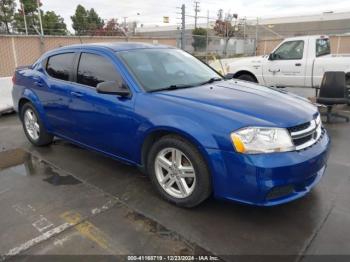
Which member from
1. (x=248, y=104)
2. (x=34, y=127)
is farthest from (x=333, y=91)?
(x=34, y=127)

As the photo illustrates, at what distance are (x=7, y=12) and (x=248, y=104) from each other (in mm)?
31159

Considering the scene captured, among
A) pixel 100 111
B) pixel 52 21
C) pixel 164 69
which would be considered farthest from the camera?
pixel 52 21

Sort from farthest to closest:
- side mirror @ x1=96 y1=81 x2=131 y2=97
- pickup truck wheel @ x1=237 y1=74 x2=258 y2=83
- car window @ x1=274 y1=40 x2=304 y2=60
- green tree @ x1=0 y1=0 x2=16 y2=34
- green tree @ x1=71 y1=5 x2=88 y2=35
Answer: green tree @ x1=71 y1=5 x2=88 y2=35
green tree @ x1=0 y1=0 x2=16 y2=34
pickup truck wheel @ x1=237 y1=74 x2=258 y2=83
car window @ x1=274 y1=40 x2=304 y2=60
side mirror @ x1=96 y1=81 x2=131 y2=97

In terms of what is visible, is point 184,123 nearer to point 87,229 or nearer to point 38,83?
point 87,229

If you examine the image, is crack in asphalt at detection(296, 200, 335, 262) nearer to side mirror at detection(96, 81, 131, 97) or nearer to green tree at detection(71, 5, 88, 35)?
side mirror at detection(96, 81, 131, 97)

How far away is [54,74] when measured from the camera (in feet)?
15.8

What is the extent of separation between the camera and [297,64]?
8.88 meters

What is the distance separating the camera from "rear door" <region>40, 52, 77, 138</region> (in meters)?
4.46

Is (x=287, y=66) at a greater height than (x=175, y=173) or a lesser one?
greater

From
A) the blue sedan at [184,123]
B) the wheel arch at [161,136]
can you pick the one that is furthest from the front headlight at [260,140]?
the wheel arch at [161,136]

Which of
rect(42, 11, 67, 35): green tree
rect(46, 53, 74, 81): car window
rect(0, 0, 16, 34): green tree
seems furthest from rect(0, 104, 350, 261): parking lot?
rect(42, 11, 67, 35): green tree

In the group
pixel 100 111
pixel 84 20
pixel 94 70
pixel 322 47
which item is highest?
pixel 84 20

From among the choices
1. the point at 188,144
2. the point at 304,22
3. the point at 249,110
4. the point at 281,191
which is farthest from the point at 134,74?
the point at 304,22

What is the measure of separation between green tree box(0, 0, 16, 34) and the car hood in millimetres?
29304
